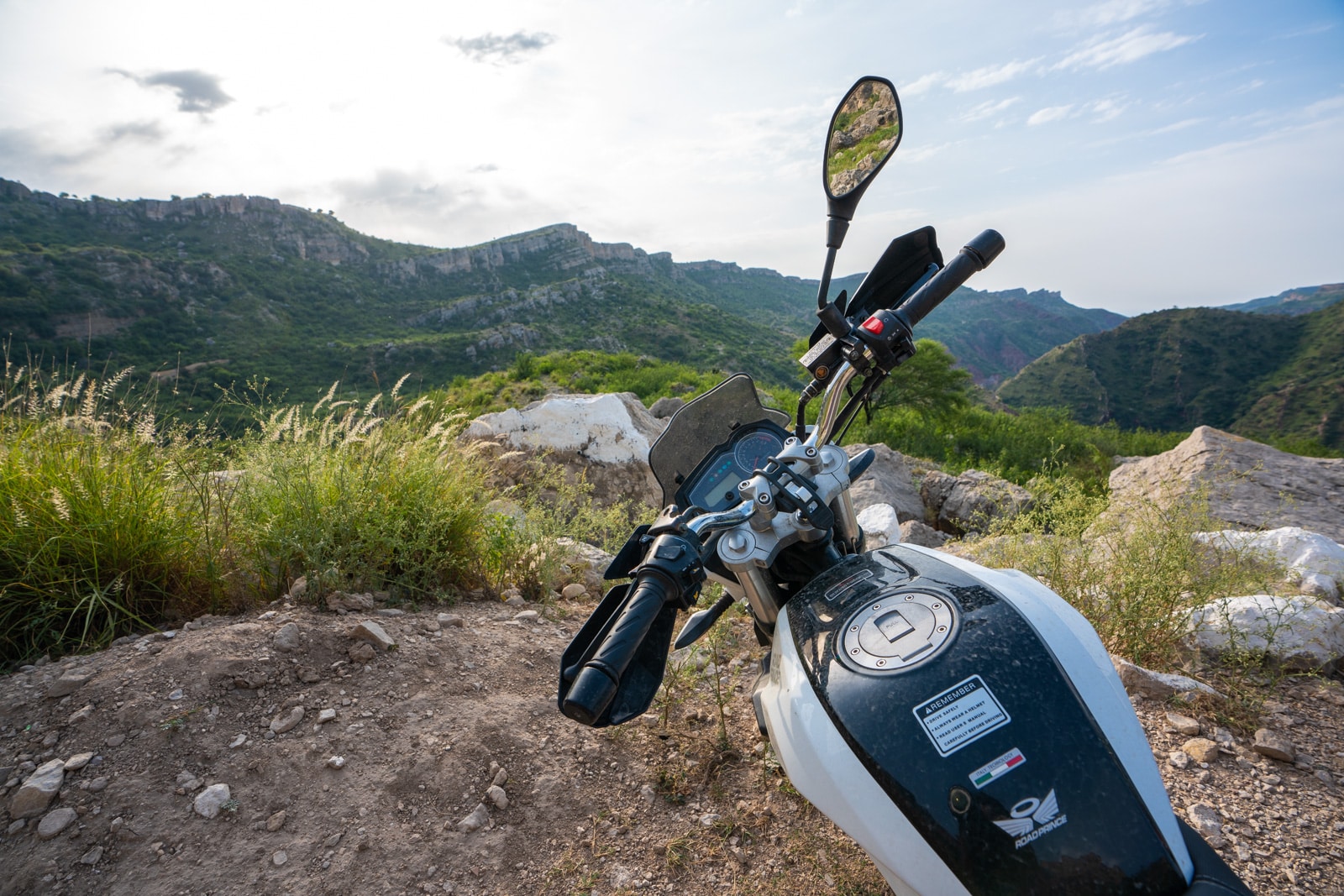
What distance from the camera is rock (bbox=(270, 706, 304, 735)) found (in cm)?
215

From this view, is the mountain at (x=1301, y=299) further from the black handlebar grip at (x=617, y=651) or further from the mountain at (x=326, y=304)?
the black handlebar grip at (x=617, y=651)

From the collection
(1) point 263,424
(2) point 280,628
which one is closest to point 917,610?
(2) point 280,628

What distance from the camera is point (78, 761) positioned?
1913 mm

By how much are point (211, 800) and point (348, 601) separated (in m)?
1.16

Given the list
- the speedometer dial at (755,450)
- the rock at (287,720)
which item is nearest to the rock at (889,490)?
the speedometer dial at (755,450)

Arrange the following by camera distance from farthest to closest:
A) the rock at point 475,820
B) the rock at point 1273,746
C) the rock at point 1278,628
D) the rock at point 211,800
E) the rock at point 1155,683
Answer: the rock at point 1278,628, the rock at point 1155,683, the rock at point 1273,746, the rock at point 475,820, the rock at point 211,800

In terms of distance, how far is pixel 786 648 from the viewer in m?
1.21

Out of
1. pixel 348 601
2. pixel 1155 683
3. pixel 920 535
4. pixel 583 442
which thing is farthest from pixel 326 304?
pixel 1155 683

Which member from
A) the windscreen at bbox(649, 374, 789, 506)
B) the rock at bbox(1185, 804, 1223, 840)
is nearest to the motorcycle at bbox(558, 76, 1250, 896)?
the windscreen at bbox(649, 374, 789, 506)

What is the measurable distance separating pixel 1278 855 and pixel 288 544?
154 inches

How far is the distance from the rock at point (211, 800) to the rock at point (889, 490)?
214 inches

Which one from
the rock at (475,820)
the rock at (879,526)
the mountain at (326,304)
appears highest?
the mountain at (326,304)

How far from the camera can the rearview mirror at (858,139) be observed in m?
1.56

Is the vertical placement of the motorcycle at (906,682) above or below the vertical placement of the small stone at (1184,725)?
above
